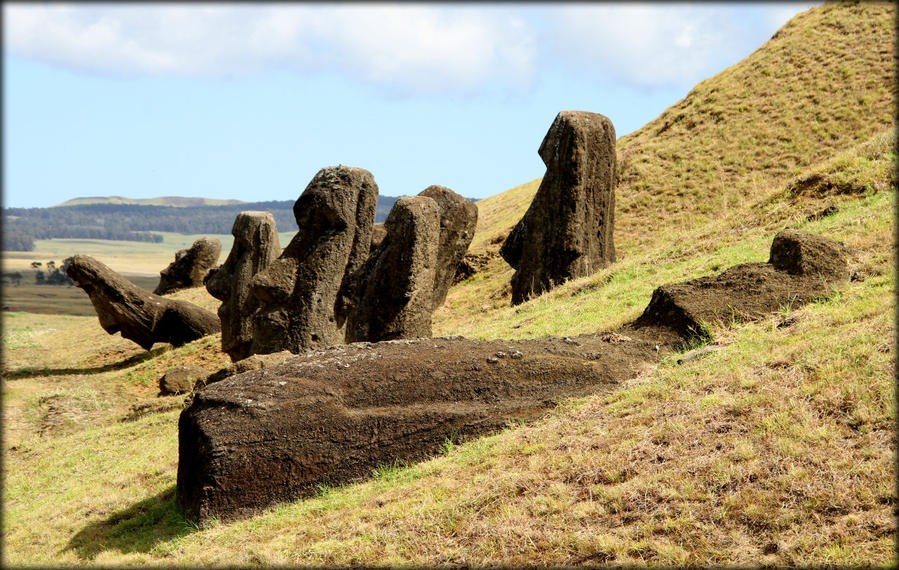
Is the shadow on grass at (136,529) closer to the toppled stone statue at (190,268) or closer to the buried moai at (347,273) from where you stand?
the buried moai at (347,273)

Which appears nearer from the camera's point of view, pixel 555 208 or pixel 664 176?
pixel 555 208

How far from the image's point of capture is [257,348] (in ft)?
49.9

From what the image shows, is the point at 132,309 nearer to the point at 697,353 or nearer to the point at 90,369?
the point at 90,369

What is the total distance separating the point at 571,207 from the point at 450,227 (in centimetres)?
319

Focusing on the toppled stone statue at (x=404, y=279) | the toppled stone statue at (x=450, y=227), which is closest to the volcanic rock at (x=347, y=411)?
the toppled stone statue at (x=404, y=279)

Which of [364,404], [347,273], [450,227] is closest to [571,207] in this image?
[450,227]

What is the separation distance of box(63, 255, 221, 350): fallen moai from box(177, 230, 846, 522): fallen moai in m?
15.4

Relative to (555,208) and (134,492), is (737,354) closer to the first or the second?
(134,492)

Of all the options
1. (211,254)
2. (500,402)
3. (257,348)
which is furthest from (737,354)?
(211,254)

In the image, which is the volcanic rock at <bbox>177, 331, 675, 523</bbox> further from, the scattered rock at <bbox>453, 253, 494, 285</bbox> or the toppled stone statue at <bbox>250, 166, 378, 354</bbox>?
the scattered rock at <bbox>453, 253, 494, 285</bbox>

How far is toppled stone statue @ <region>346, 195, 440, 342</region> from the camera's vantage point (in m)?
13.5

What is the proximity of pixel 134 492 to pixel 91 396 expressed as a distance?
993cm

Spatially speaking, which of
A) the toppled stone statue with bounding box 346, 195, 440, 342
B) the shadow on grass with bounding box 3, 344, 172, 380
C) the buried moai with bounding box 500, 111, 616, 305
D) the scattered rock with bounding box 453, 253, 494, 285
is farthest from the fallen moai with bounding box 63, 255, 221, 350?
the toppled stone statue with bounding box 346, 195, 440, 342

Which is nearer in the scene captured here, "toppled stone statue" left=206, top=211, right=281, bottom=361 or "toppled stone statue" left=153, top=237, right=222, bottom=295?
"toppled stone statue" left=206, top=211, right=281, bottom=361
